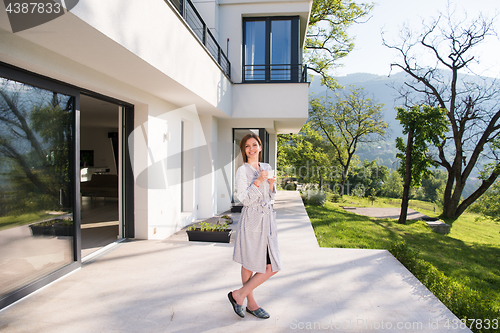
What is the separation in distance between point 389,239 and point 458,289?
4.91 m

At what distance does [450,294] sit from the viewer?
3195 mm

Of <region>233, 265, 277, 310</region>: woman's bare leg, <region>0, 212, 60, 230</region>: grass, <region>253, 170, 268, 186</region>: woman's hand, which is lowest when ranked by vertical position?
<region>233, 265, 277, 310</region>: woman's bare leg

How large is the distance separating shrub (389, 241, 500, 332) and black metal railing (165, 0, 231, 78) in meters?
4.82

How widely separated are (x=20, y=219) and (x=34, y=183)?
0.39 meters

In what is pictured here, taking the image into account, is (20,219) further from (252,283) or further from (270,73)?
(270,73)

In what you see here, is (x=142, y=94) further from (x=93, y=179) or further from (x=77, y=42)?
(x=93, y=179)

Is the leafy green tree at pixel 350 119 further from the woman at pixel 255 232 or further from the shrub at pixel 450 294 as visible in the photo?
the woman at pixel 255 232

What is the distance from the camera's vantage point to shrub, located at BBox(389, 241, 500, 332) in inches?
112

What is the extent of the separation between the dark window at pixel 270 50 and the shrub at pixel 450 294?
5.65 meters

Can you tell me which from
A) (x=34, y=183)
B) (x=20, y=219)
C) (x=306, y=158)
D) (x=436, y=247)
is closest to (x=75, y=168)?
(x=34, y=183)

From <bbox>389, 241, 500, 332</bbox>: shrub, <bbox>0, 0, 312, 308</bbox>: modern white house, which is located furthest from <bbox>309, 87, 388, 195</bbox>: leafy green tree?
<bbox>389, 241, 500, 332</bbox>: shrub

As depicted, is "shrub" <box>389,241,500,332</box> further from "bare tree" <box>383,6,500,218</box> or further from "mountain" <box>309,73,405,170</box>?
"mountain" <box>309,73,405,170</box>

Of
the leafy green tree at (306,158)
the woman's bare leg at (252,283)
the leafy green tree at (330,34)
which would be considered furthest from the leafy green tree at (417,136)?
the woman's bare leg at (252,283)

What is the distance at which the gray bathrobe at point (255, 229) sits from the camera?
2.42 metres
